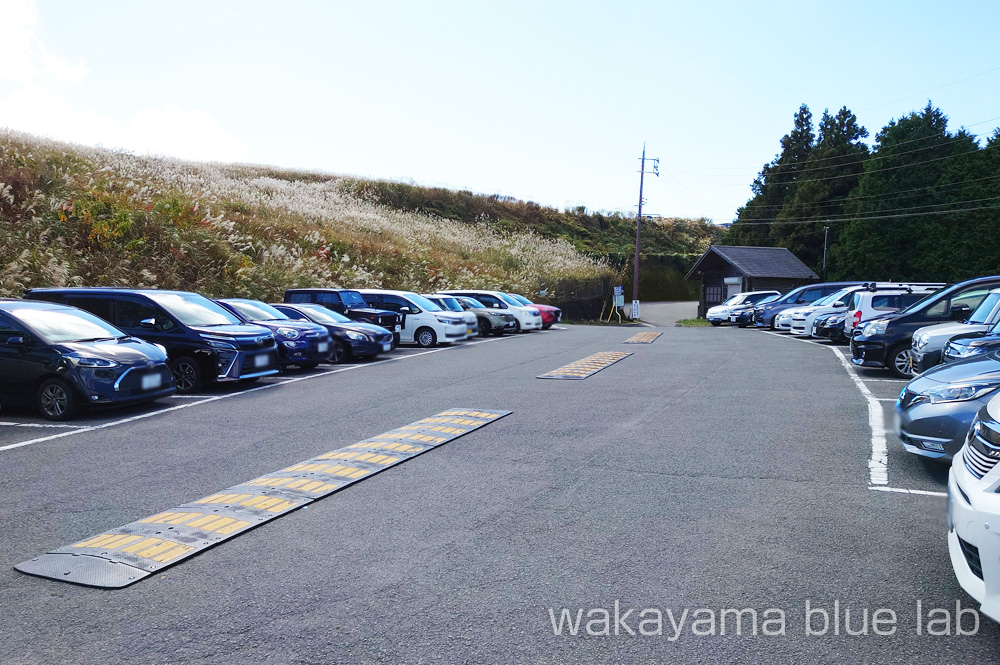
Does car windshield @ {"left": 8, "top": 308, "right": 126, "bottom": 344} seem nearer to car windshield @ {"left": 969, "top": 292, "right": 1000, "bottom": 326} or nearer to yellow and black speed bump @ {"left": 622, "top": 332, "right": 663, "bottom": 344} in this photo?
car windshield @ {"left": 969, "top": 292, "right": 1000, "bottom": 326}

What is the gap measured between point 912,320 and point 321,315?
12.8 meters

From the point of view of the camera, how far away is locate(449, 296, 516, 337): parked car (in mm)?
26578

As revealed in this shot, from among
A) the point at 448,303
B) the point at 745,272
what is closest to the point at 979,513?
the point at 448,303

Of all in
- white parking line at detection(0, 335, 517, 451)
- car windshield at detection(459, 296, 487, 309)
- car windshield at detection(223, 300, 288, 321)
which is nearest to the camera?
white parking line at detection(0, 335, 517, 451)

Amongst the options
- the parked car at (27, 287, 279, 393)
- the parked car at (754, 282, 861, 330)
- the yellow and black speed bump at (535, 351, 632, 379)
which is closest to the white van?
the yellow and black speed bump at (535, 351, 632, 379)

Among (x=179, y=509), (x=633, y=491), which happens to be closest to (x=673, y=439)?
(x=633, y=491)

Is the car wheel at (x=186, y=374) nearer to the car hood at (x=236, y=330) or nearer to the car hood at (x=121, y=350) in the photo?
the car hood at (x=236, y=330)

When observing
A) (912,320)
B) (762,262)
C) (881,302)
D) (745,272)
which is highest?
(762,262)

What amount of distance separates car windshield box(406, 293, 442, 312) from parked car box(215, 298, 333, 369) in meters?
6.11

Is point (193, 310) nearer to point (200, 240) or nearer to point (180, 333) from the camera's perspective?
point (180, 333)

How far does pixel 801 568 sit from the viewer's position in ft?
14.7

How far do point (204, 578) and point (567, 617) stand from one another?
7.15 feet

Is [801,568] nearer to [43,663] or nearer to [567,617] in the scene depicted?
[567,617]

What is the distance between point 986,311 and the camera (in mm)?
11438
